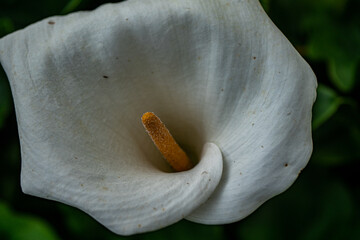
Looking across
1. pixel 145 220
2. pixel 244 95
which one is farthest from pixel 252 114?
pixel 145 220

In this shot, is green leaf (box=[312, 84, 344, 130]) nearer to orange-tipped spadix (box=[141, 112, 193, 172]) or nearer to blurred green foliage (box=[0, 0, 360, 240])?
blurred green foliage (box=[0, 0, 360, 240])

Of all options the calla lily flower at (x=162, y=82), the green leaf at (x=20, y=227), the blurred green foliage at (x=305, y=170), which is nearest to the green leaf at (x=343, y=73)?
the blurred green foliage at (x=305, y=170)

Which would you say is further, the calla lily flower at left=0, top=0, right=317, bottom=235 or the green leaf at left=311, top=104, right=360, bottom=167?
the green leaf at left=311, top=104, right=360, bottom=167

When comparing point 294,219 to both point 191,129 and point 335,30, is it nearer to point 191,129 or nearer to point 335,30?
point 191,129

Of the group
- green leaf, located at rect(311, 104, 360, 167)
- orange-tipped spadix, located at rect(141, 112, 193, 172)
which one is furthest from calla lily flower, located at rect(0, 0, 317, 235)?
green leaf, located at rect(311, 104, 360, 167)

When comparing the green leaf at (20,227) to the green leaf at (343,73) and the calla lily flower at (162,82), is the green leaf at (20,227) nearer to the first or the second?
the calla lily flower at (162,82)
